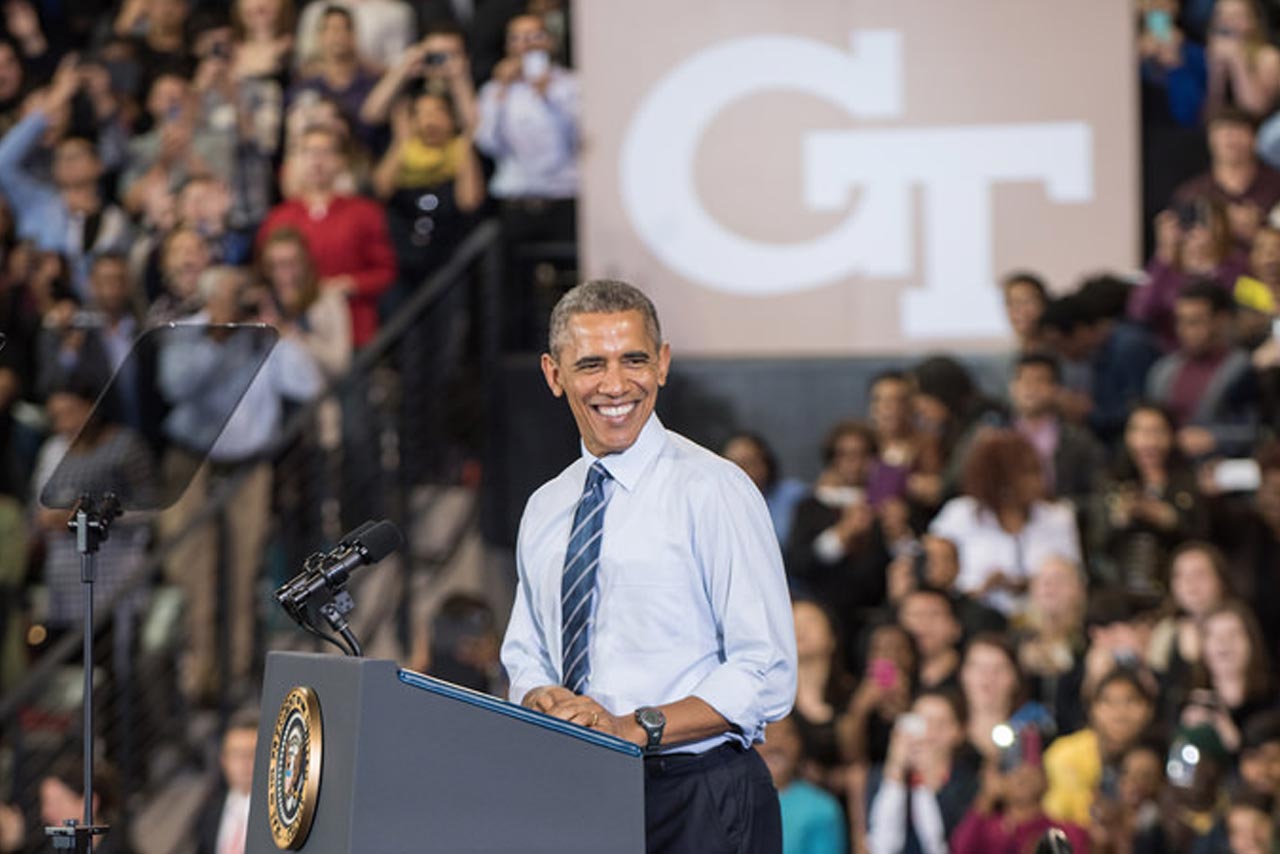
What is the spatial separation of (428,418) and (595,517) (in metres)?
5.80

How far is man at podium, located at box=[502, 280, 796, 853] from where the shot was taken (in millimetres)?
3211

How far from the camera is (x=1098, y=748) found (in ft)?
21.9

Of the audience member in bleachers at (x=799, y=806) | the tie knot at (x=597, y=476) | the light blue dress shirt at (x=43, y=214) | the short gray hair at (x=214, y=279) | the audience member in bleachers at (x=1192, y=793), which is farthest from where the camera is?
the light blue dress shirt at (x=43, y=214)

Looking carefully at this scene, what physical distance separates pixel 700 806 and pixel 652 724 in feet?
0.67

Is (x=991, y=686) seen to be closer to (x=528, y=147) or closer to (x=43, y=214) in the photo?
(x=528, y=147)

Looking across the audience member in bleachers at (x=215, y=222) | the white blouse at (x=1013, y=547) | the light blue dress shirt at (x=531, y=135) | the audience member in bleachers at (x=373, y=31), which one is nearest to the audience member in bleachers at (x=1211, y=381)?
the white blouse at (x=1013, y=547)

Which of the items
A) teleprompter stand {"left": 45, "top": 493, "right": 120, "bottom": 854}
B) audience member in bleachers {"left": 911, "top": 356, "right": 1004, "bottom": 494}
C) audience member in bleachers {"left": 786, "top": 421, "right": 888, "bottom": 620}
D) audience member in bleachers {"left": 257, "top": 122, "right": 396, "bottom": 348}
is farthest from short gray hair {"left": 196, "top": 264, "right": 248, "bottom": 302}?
teleprompter stand {"left": 45, "top": 493, "right": 120, "bottom": 854}

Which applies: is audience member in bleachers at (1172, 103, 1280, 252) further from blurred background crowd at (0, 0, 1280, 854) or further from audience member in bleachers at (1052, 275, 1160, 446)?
audience member in bleachers at (1052, 275, 1160, 446)

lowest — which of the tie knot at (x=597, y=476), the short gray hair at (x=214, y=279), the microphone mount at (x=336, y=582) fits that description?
the microphone mount at (x=336, y=582)

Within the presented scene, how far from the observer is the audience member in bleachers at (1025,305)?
836cm

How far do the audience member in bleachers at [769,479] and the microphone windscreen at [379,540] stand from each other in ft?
16.4

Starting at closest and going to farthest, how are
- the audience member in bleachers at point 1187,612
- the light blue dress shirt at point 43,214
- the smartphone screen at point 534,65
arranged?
the audience member in bleachers at point 1187,612 < the smartphone screen at point 534,65 < the light blue dress shirt at point 43,214

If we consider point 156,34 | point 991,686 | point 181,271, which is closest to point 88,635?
point 991,686

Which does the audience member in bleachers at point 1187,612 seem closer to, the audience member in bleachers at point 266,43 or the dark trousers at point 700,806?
the dark trousers at point 700,806
